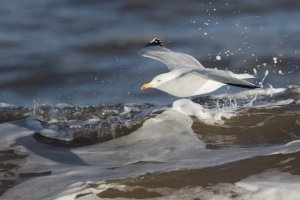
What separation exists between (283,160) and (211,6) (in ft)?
19.1

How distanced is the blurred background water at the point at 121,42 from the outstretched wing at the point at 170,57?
68 centimetres

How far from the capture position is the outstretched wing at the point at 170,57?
616cm

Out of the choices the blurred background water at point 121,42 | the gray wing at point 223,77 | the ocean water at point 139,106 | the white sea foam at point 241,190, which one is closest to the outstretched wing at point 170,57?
the ocean water at point 139,106

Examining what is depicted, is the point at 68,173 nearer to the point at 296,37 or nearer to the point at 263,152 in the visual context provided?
the point at 263,152

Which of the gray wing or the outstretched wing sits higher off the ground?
the outstretched wing

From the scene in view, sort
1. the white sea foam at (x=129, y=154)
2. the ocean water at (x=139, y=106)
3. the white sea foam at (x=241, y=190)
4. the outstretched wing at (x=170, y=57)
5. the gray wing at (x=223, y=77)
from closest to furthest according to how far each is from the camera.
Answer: the white sea foam at (x=241, y=190) < the ocean water at (x=139, y=106) < the white sea foam at (x=129, y=154) < the gray wing at (x=223, y=77) < the outstretched wing at (x=170, y=57)

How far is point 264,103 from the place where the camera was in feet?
21.0

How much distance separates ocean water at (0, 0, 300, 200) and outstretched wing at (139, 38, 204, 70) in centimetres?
31

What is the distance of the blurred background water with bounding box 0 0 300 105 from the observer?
7.82 m

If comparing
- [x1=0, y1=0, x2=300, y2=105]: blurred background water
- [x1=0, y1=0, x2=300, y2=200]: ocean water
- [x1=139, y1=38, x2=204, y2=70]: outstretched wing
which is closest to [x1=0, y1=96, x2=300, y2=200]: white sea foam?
[x1=0, y1=0, x2=300, y2=200]: ocean water

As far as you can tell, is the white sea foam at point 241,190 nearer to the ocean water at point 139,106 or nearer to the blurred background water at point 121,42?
the ocean water at point 139,106

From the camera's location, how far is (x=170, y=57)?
6.31m

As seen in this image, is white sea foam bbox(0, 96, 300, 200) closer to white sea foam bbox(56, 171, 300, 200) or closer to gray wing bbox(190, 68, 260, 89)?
white sea foam bbox(56, 171, 300, 200)

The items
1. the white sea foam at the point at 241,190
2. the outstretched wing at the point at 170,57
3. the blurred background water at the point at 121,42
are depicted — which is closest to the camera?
the white sea foam at the point at 241,190
